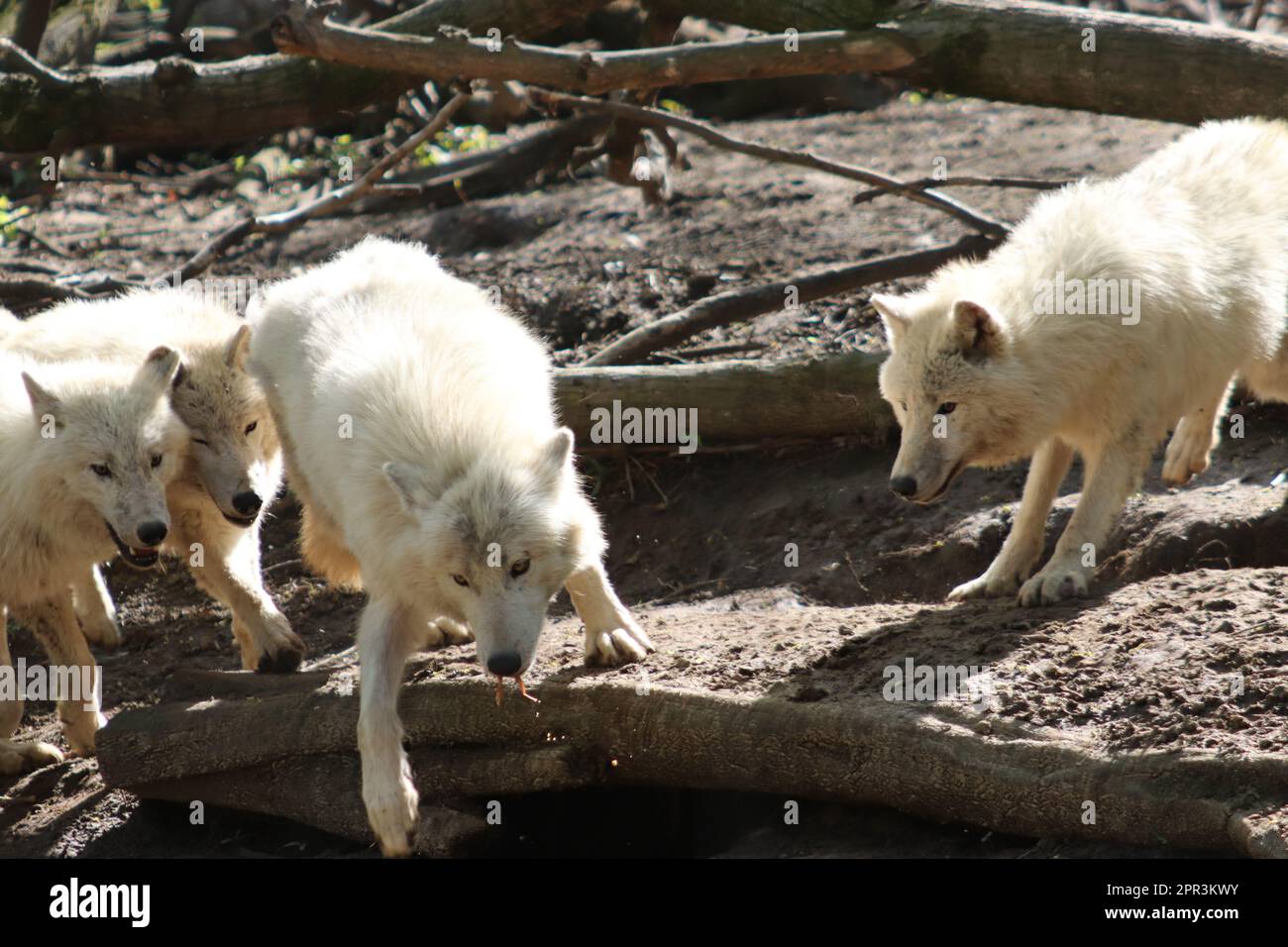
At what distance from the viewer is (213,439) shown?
6.27 m

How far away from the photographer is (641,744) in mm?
5102

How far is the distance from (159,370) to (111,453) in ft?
1.43

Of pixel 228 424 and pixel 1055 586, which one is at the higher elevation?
pixel 228 424

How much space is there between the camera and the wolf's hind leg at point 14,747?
634 centimetres

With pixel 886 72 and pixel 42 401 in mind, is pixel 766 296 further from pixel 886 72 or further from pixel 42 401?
pixel 42 401

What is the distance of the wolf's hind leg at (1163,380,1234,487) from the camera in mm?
6574

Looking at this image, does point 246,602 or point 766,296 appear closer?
point 246,602

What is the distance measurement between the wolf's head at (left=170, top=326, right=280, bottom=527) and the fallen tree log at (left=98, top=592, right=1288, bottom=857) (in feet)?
2.73

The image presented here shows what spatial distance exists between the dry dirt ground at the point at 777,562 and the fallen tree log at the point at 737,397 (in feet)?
0.85

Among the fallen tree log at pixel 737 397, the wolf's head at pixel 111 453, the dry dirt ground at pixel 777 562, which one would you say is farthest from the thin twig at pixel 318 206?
the wolf's head at pixel 111 453

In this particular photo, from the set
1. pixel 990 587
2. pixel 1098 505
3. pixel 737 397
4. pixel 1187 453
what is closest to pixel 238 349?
pixel 737 397

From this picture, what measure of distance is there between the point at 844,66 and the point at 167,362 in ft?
12.4

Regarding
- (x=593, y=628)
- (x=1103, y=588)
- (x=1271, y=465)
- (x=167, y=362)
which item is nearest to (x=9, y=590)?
(x=167, y=362)

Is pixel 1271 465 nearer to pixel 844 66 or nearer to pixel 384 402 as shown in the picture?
pixel 844 66
